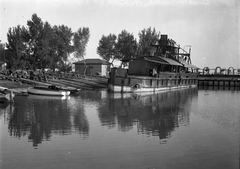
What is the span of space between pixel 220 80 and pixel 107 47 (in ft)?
132

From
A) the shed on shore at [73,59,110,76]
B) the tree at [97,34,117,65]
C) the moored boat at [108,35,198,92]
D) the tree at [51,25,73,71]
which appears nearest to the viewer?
the moored boat at [108,35,198,92]

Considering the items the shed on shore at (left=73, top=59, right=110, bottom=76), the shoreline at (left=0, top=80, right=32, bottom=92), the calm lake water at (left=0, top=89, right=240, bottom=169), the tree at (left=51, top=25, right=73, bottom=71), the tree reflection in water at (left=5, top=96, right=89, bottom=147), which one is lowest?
the calm lake water at (left=0, top=89, right=240, bottom=169)

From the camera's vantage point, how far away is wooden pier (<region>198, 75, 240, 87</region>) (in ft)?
217

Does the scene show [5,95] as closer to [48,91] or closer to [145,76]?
[48,91]

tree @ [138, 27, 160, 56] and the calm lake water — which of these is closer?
the calm lake water

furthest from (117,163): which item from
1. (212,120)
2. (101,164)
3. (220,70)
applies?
(220,70)

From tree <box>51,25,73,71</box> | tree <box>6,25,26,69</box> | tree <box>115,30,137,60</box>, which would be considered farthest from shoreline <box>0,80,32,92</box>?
tree <box>115,30,137,60</box>

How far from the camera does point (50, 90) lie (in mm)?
29328

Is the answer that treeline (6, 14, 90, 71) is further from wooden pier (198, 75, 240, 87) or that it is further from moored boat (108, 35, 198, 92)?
wooden pier (198, 75, 240, 87)

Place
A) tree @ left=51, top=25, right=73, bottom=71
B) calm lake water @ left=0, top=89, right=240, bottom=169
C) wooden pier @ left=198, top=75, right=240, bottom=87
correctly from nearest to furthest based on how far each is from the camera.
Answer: calm lake water @ left=0, top=89, right=240, bottom=169, tree @ left=51, top=25, right=73, bottom=71, wooden pier @ left=198, top=75, right=240, bottom=87

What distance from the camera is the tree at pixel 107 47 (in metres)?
89.9

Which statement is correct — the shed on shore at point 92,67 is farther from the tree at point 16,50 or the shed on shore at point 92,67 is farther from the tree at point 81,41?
the tree at point 16,50

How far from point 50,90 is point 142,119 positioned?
14.7 meters

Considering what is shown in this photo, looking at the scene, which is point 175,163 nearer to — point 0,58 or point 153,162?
point 153,162
